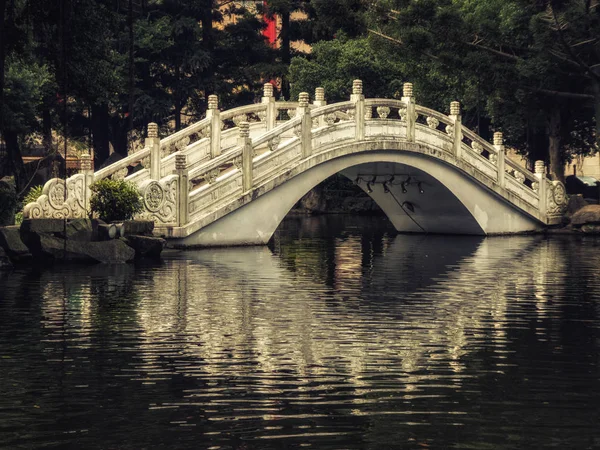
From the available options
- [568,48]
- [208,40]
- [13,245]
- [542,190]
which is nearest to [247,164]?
[13,245]

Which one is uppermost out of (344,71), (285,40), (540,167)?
(285,40)

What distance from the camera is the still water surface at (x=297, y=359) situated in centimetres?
959

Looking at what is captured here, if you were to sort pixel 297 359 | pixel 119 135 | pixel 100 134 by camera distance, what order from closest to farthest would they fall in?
pixel 297 359 → pixel 100 134 → pixel 119 135

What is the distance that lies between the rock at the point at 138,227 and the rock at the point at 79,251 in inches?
31.6

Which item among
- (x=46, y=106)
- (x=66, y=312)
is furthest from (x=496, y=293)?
(x=46, y=106)

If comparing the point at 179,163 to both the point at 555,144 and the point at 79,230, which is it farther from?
the point at 555,144

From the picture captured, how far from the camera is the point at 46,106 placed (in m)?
45.9

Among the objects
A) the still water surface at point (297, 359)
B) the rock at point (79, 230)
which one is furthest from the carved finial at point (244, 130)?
the still water surface at point (297, 359)

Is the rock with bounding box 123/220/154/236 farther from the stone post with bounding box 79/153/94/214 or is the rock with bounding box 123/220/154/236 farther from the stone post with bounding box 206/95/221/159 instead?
the stone post with bounding box 206/95/221/159

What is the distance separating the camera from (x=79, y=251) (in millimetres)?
24734

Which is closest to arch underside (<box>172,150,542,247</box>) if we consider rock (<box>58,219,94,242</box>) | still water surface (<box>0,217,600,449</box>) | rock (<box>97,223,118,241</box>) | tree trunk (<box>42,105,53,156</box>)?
rock (<box>97,223,118,241</box>)

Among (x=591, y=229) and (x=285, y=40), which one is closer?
(x=591, y=229)

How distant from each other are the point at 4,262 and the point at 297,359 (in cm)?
1228

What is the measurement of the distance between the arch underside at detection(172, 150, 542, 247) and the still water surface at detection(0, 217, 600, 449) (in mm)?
5909
